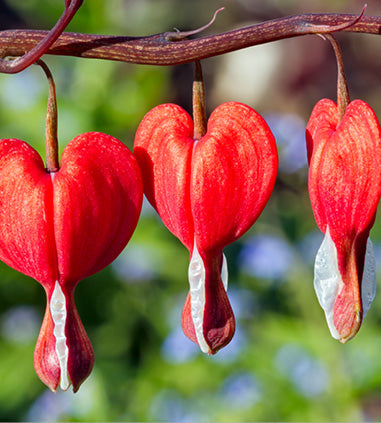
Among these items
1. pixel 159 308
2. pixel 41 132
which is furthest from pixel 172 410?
pixel 41 132

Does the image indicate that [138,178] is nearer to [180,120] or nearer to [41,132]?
[180,120]

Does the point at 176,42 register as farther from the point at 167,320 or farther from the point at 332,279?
the point at 167,320

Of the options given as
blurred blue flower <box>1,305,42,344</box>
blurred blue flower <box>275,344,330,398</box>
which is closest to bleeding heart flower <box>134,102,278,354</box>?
blurred blue flower <box>275,344,330,398</box>

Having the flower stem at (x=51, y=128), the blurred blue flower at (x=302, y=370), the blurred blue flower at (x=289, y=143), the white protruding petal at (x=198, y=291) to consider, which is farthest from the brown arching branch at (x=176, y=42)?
the blurred blue flower at (x=289, y=143)

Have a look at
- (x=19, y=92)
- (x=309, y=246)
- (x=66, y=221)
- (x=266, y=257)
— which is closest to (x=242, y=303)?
(x=266, y=257)

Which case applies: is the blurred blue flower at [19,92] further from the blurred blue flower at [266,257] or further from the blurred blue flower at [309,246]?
the blurred blue flower at [309,246]

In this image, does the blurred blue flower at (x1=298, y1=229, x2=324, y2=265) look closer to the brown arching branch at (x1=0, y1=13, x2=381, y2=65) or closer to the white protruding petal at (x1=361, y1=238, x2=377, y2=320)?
the white protruding petal at (x1=361, y1=238, x2=377, y2=320)

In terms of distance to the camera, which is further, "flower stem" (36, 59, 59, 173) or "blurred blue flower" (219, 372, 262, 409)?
"blurred blue flower" (219, 372, 262, 409)
